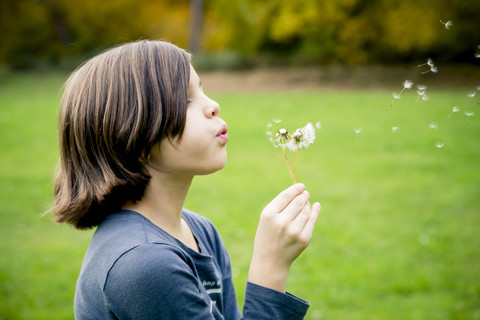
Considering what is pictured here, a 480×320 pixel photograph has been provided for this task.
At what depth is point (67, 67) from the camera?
84.6 ft

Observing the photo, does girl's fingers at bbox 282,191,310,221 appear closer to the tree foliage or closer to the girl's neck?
the girl's neck

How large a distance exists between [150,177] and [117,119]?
230mm

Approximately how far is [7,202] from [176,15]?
26.4 meters

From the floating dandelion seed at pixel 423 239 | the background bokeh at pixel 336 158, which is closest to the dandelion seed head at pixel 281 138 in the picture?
the background bokeh at pixel 336 158

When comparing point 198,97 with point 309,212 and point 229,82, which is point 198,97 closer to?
point 309,212

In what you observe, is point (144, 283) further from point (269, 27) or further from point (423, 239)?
point (269, 27)

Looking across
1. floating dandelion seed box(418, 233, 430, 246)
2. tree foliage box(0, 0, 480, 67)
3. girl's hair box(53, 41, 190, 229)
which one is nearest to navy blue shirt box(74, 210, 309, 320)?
girl's hair box(53, 41, 190, 229)

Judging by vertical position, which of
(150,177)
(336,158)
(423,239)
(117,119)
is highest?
(117,119)

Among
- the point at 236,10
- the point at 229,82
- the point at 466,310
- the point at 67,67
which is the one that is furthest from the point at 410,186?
the point at 67,67

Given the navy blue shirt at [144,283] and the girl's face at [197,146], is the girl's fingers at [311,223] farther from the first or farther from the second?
the girl's face at [197,146]

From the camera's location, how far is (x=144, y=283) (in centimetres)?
125

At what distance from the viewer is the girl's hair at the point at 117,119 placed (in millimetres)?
1508

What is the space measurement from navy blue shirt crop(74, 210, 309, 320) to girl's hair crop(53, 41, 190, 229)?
11 centimetres

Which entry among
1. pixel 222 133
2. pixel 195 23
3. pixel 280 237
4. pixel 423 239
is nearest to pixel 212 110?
pixel 222 133
